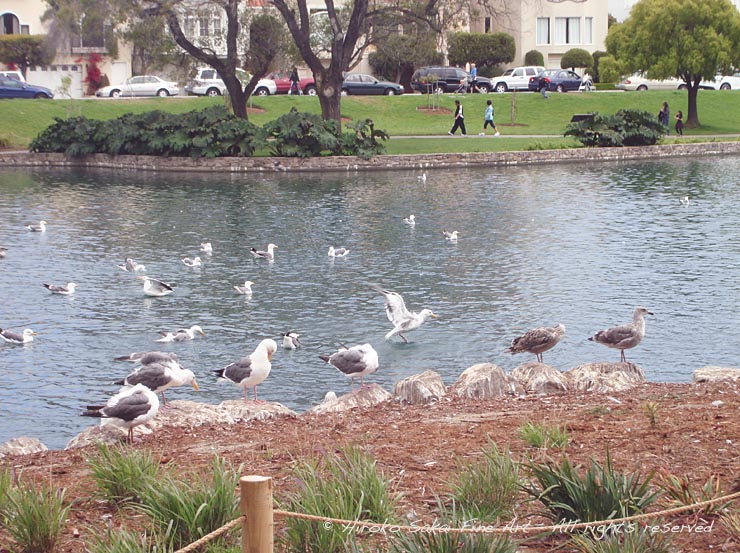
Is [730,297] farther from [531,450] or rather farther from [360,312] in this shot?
[531,450]

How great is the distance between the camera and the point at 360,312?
16750 mm

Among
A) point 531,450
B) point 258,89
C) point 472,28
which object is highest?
point 472,28

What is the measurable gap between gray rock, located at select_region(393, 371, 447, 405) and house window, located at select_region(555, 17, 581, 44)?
70607mm

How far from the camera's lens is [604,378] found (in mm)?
11008

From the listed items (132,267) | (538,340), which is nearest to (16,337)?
(132,267)

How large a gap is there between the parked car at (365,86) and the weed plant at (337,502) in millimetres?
A: 55336

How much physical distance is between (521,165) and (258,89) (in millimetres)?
Result: 27682

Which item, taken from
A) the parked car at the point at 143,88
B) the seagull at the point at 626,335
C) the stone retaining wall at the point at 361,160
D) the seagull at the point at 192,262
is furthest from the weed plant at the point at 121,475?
the parked car at the point at 143,88

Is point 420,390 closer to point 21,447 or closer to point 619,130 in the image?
point 21,447

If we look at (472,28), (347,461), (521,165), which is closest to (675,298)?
(347,461)

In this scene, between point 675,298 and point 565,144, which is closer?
point 675,298

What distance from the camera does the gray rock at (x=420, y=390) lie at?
10.4m

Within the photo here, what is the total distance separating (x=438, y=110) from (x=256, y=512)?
172 ft

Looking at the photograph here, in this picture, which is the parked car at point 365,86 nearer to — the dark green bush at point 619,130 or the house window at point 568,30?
the dark green bush at point 619,130
